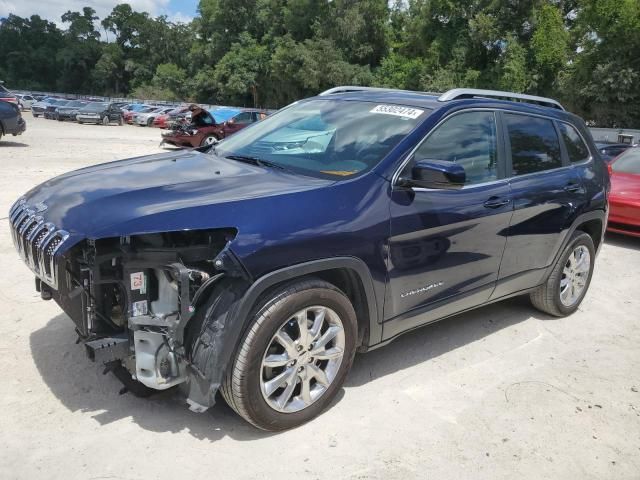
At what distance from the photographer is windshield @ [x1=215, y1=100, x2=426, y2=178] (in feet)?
11.3

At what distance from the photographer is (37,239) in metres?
2.90

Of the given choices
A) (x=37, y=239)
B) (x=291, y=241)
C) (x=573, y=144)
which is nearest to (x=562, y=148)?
(x=573, y=144)

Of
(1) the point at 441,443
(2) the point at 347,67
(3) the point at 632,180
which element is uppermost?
(2) the point at 347,67

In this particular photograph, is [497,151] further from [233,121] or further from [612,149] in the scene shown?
[233,121]

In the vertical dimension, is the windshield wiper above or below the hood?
above

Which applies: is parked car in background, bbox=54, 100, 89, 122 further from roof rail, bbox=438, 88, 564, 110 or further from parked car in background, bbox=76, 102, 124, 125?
roof rail, bbox=438, 88, 564, 110

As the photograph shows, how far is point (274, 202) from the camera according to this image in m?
2.89

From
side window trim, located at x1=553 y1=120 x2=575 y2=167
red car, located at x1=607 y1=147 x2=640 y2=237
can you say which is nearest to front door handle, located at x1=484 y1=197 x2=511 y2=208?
side window trim, located at x1=553 y1=120 x2=575 y2=167

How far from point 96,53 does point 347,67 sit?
64.6m

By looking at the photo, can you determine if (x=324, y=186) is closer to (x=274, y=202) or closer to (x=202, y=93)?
(x=274, y=202)

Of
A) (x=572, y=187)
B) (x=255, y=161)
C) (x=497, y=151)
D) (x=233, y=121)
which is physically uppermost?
(x=497, y=151)

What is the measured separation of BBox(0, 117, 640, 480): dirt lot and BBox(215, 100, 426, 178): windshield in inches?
57.5

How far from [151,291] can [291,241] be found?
2.51ft

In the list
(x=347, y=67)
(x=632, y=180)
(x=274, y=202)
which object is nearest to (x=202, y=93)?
(x=347, y=67)
